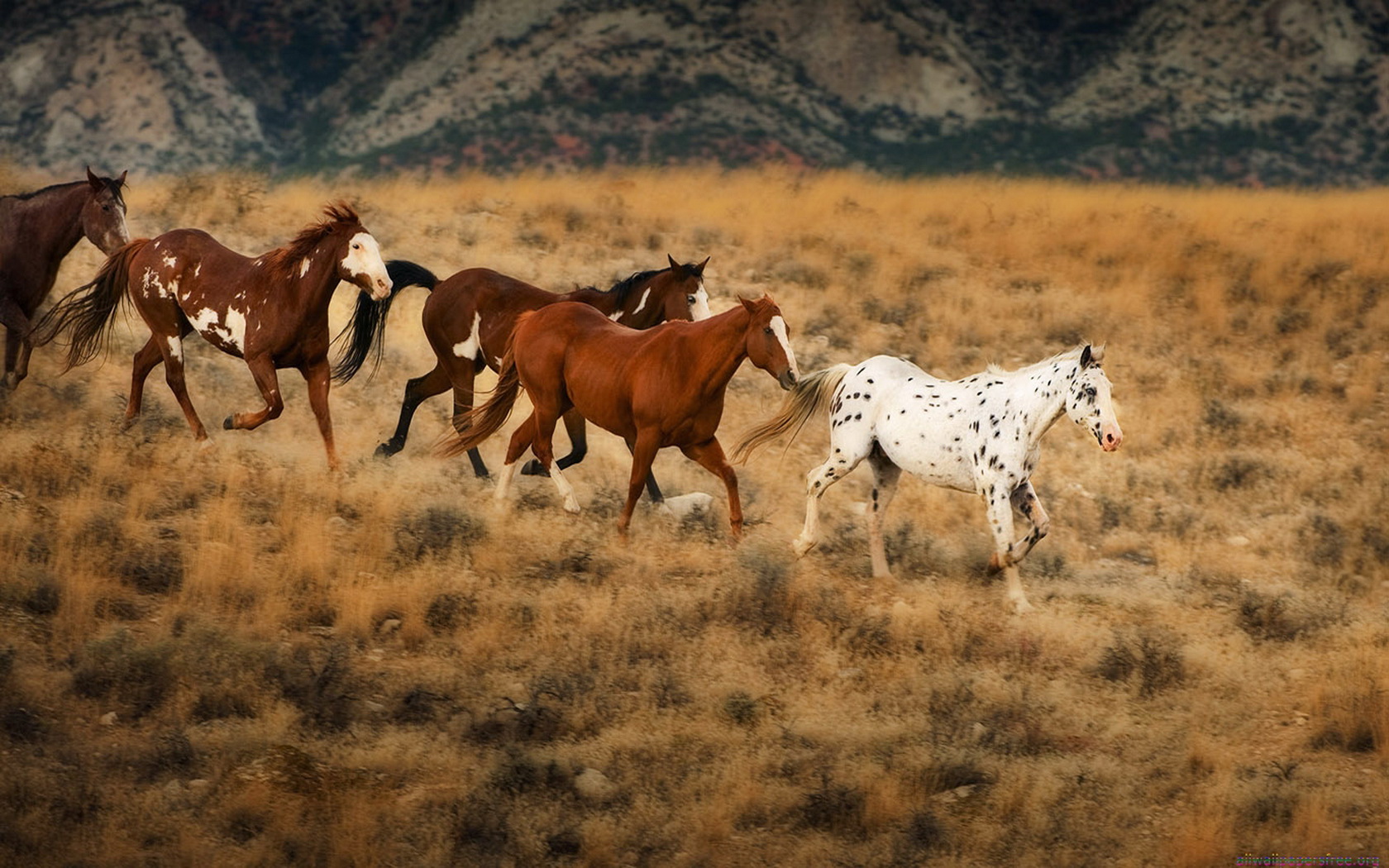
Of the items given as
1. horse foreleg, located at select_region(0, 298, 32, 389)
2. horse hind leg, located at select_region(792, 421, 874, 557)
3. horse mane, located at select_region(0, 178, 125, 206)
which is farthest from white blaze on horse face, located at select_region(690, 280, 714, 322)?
horse foreleg, located at select_region(0, 298, 32, 389)

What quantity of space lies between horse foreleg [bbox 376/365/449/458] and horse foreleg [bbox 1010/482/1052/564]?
183 inches

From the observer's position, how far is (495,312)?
1162 cm

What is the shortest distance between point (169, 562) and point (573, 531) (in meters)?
2.62

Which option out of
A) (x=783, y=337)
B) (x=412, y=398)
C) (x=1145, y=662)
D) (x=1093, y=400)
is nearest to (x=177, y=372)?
(x=412, y=398)

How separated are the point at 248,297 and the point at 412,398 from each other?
6.31 feet

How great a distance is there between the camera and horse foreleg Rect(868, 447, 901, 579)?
10281 mm

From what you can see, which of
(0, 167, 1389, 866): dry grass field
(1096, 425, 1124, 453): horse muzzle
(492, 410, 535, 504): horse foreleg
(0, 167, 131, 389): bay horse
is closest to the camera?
(0, 167, 1389, 866): dry grass field

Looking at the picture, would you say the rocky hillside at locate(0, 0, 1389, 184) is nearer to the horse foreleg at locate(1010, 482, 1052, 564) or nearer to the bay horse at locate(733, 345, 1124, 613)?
the bay horse at locate(733, 345, 1124, 613)

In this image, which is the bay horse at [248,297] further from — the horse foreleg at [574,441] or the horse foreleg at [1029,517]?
the horse foreleg at [1029,517]

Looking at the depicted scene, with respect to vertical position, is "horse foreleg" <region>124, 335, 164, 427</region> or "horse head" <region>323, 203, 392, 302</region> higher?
"horse head" <region>323, 203, 392, 302</region>

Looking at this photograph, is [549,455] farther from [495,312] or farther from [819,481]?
[819,481]

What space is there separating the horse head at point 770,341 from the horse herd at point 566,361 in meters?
0.01

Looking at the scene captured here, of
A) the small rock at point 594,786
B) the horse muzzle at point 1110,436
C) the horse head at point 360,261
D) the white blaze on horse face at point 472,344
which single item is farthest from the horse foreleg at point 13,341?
the horse muzzle at point 1110,436

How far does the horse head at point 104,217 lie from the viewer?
12.2 m
